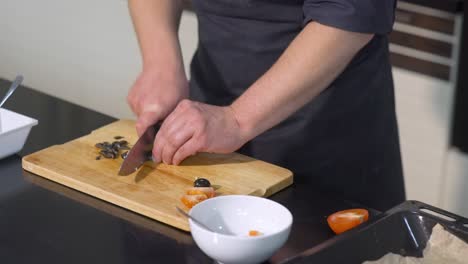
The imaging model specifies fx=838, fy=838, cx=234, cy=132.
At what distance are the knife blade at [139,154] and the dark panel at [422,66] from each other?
A: 1031 millimetres

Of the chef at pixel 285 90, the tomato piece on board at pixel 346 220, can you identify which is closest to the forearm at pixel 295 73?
the chef at pixel 285 90

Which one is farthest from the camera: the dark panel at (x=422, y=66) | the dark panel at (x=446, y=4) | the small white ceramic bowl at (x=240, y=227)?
the dark panel at (x=422, y=66)

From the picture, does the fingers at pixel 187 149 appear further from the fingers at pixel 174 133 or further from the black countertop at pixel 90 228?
the black countertop at pixel 90 228

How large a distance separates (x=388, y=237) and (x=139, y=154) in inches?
17.1

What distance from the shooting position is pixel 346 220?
113 centimetres

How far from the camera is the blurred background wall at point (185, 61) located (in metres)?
2.17

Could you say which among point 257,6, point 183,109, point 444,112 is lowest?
point 444,112

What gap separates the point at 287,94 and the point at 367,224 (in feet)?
1.03

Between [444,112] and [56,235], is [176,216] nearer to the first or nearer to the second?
[56,235]

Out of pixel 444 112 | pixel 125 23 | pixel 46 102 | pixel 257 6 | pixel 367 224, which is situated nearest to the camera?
pixel 367 224

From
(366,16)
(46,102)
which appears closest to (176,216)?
(366,16)

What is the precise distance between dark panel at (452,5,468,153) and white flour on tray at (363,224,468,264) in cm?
111

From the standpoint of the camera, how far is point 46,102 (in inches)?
64.1

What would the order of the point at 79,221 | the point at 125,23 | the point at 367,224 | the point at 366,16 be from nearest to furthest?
1. the point at 367,224
2. the point at 79,221
3. the point at 366,16
4. the point at 125,23
